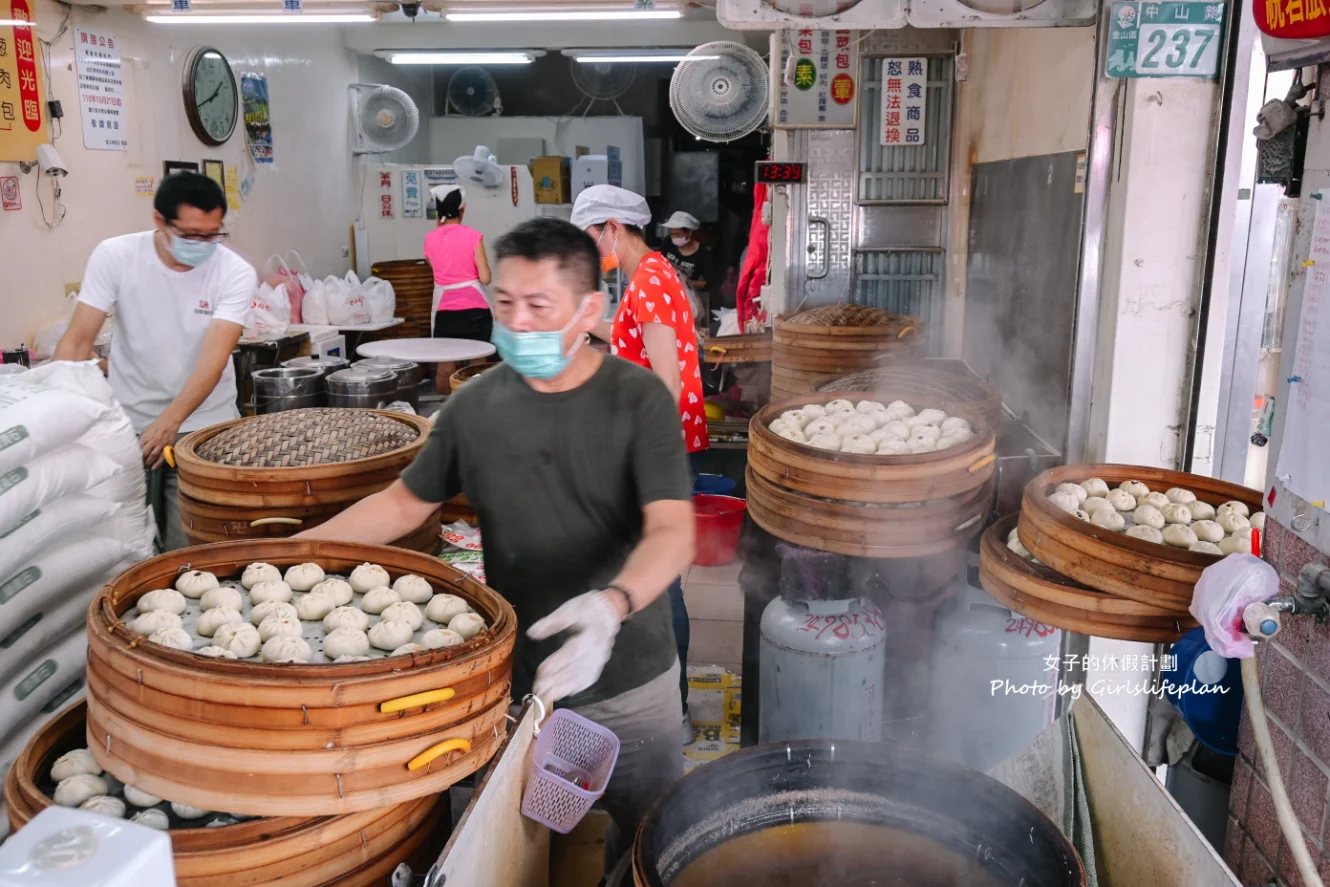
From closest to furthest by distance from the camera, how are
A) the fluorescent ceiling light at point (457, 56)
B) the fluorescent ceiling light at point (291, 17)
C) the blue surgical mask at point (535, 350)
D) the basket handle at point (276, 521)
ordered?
the blue surgical mask at point (535, 350)
the basket handle at point (276, 521)
the fluorescent ceiling light at point (291, 17)
the fluorescent ceiling light at point (457, 56)

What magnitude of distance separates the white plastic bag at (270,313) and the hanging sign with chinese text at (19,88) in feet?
4.96

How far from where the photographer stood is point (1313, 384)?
6.10ft

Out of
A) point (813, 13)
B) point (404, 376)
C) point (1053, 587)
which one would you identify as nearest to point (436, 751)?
point (1053, 587)

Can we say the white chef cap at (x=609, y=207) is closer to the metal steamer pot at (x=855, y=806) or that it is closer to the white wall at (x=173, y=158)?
the metal steamer pot at (x=855, y=806)

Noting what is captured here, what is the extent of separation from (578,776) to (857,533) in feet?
4.57

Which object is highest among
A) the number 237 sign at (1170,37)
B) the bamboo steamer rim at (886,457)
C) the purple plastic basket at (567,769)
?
the number 237 sign at (1170,37)

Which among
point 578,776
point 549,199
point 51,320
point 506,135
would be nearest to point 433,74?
point 506,135

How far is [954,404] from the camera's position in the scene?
→ 3672 millimetres

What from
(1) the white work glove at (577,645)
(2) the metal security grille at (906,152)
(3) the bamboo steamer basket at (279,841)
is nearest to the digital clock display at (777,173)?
(2) the metal security grille at (906,152)

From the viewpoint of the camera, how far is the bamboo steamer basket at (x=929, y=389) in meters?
3.76

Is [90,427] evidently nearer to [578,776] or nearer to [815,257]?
[578,776]

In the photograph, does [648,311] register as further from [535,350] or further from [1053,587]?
[1053,587]

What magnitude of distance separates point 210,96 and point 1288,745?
7.94m

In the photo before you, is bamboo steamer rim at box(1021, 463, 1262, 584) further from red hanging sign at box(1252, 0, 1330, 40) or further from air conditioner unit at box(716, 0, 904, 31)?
air conditioner unit at box(716, 0, 904, 31)
